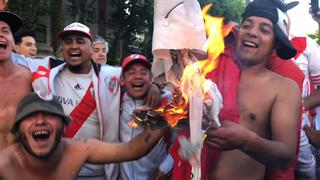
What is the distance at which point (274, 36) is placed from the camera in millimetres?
2785

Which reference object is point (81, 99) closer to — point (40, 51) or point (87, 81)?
point (87, 81)

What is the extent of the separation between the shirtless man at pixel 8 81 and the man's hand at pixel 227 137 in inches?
63.2

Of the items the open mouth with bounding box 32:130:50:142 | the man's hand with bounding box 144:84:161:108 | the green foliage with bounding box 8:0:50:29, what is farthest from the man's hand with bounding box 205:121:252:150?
Result: the green foliage with bounding box 8:0:50:29

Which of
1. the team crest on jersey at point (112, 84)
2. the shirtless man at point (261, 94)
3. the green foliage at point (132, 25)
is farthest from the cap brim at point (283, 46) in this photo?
the green foliage at point (132, 25)

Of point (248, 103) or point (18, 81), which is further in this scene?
point (18, 81)

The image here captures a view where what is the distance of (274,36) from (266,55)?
0.43 ft

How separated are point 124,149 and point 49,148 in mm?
468

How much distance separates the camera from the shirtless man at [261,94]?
2609 mm

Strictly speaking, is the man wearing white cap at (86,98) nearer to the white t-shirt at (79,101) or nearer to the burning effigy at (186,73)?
the white t-shirt at (79,101)

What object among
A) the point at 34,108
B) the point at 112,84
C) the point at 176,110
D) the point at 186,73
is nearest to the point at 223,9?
the point at 112,84

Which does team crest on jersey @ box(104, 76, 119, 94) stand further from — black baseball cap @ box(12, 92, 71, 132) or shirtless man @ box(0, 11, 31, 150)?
black baseball cap @ box(12, 92, 71, 132)

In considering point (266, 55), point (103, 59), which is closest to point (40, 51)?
point (103, 59)

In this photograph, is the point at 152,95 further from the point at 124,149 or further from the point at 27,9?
the point at 27,9

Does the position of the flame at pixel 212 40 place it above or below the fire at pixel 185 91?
above
